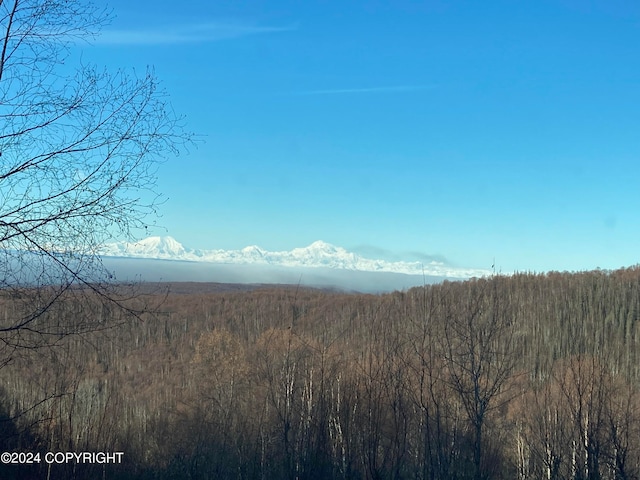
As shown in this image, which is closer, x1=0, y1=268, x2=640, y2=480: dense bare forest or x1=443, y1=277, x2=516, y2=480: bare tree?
x1=0, y1=268, x2=640, y2=480: dense bare forest

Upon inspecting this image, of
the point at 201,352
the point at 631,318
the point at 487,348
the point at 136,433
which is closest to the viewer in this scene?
the point at 487,348

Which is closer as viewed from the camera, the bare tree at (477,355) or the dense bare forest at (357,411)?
the dense bare forest at (357,411)

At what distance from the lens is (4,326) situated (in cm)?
536

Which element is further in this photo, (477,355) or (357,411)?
(477,355)

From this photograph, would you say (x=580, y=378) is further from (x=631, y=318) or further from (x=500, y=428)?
(x=631, y=318)

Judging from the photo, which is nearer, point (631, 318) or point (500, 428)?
point (500, 428)

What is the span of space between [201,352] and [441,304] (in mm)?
27646

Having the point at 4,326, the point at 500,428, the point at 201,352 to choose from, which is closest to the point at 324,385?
the point at 4,326

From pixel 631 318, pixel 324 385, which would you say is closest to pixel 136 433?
pixel 324 385

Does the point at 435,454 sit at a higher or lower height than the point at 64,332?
lower

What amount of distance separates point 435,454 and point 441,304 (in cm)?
243

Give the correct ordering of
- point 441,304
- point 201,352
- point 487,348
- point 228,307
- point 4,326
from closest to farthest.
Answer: point 4,326
point 487,348
point 441,304
point 201,352
point 228,307

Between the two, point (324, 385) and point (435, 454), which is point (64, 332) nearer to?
point (324, 385)

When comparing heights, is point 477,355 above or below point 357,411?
above
